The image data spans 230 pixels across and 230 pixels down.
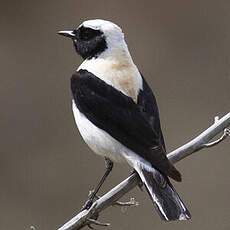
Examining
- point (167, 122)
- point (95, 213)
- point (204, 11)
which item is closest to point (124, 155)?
point (95, 213)

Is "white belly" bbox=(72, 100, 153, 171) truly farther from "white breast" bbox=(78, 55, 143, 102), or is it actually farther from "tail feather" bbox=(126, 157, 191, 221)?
"white breast" bbox=(78, 55, 143, 102)

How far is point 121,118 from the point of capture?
14.5 ft

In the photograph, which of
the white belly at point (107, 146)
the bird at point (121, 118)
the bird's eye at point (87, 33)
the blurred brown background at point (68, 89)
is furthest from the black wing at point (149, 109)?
the blurred brown background at point (68, 89)

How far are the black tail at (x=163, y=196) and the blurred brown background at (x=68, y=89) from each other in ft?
10.5

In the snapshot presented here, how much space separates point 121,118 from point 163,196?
1.35ft

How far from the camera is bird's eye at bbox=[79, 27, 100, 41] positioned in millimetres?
4840

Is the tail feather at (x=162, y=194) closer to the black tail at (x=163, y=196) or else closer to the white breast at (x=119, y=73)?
the black tail at (x=163, y=196)

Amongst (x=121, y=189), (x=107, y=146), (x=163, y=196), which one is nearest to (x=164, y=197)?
(x=163, y=196)

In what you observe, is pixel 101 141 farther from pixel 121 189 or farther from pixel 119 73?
pixel 121 189

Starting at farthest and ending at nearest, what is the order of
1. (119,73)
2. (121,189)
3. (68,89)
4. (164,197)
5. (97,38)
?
(68,89)
(97,38)
(119,73)
(164,197)
(121,189)

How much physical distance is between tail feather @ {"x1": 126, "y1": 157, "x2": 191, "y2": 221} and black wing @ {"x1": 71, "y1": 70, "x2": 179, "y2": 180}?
4 centimetres

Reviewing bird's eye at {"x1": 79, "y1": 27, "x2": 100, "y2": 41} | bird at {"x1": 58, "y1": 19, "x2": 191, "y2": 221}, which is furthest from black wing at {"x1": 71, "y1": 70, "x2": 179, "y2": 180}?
bird's eye at {"x1": 79, "y1": 27, "x2": 100, "y2": 41}

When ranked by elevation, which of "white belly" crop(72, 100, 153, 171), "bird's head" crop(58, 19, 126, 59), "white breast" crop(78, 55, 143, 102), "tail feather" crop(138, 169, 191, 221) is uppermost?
"bird's head" crop(58, 19, 126, 59)

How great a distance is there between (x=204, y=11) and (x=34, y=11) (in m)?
1.25
